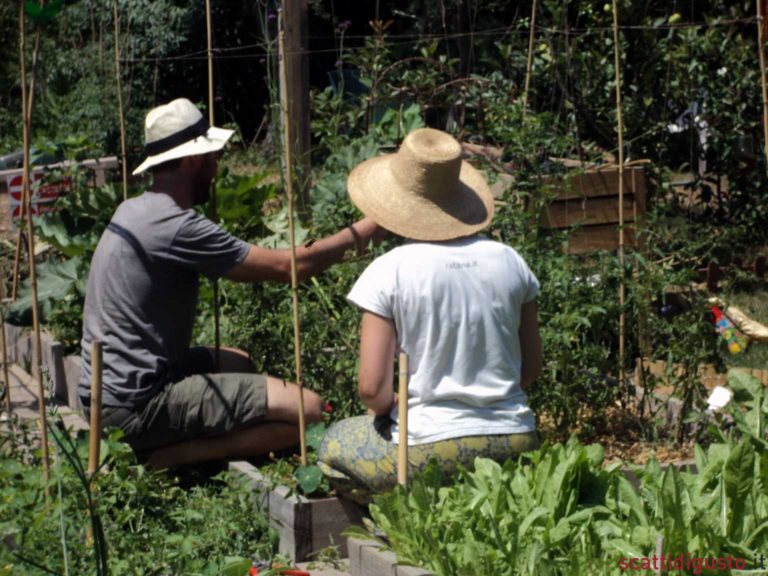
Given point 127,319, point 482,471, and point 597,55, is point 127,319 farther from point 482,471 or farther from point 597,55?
point 597,55

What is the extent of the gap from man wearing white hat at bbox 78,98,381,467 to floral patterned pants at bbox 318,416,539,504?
530 millimetres

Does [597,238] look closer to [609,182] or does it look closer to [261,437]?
[609,182]

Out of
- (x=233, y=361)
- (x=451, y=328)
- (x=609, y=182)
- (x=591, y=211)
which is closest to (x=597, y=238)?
(x=591, y=211)

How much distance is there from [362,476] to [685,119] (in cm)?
589

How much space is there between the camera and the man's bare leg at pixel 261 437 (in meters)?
4.44

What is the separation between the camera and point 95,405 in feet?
11.7

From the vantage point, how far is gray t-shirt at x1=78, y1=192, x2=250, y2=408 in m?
4.29

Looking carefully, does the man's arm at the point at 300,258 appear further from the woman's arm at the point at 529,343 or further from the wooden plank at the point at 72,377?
the wooden plank at the point at 72,377

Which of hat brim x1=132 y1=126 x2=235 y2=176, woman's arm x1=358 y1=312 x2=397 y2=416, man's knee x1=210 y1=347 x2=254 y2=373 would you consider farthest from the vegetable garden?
woman's arm x1=358 y1=312 x2=397 y2=416

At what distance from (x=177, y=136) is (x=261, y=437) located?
3.72ft

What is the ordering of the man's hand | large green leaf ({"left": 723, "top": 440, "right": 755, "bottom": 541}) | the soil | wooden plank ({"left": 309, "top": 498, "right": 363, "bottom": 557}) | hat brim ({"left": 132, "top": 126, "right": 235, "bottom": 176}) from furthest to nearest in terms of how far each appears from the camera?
the soil → hat brim ({"left": 132, "top": 126, "right": 235, "bottom": 176}) → the man's hand → wooden plank ({"left": 309, "top": 498, "right": 363, "bottom": 557}) → large green leaf ({"left": 723, "top": 440, "right": 755, "bottom": 541})

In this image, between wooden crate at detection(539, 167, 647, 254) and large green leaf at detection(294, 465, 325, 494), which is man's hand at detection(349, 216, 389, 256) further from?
wooden crate at detection(539, 167, 647, 254)

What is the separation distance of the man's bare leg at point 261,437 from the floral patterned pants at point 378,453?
47cm

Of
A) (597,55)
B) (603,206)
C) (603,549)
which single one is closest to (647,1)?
(597,55)
